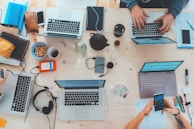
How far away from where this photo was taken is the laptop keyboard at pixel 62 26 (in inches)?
59.6

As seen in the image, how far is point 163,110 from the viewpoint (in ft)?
4.78

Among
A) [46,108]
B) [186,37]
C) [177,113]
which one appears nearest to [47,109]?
[46,108]

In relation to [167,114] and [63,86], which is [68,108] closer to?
[63,86]

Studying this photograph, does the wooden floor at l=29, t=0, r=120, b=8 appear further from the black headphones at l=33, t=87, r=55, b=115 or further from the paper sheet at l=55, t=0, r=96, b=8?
the black headphones at l=33, t=87, r=55, b=115

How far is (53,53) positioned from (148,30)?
668 mm

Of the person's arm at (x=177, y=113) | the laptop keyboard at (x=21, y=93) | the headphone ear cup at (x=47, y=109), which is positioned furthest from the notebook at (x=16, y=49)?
the person's arm at (x=177, y=113)

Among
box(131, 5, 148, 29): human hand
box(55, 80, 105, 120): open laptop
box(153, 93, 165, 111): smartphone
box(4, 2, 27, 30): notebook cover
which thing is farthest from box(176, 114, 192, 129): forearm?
box(4, 2, 27, 30): notebook cover

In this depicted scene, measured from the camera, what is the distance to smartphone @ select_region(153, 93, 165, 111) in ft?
4.58

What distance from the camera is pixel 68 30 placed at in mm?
1515

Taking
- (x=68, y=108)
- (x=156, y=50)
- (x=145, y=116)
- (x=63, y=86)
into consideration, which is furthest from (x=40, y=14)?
(x=145, y=116)

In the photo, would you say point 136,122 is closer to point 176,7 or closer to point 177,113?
point 177,113

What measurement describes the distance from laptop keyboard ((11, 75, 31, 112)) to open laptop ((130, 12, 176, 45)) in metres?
0.77

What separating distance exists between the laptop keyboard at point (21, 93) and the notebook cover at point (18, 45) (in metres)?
0.15

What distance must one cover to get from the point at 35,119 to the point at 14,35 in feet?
1.91
